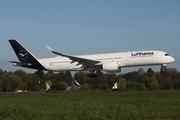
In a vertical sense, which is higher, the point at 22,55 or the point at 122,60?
the point at 22,55

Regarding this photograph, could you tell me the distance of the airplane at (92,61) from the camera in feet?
172

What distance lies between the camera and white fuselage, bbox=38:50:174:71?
52.3 m

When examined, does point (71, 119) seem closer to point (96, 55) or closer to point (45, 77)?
point (96, 55)

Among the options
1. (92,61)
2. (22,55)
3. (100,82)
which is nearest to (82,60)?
(92,61)

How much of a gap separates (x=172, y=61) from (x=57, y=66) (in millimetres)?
16662

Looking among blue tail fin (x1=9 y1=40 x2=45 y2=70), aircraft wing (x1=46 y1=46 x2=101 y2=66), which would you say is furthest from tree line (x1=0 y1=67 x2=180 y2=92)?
aircraft wing (x1=46 y1=46 x2=101 y2=66)

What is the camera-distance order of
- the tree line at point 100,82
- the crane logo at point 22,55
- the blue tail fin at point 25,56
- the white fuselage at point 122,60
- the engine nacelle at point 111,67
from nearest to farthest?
the white fuselage at point 122,60, the engine nacelle at point 111,67, the blue tail fin at point 25,56, the crane logo at point 22,55, the tree line at point 100,82

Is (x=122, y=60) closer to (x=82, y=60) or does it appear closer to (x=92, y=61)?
(x=92, y=61)

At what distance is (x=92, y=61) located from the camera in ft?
177

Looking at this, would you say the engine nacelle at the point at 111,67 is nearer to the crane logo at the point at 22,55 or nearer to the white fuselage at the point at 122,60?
the white fuselage at the point at 122,60

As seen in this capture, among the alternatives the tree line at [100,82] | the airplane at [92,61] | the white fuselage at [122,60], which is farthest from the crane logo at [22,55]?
the tree line at [100,82]

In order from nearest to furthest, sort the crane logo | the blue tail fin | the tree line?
the blue tail fin
the crane logo
the tree line

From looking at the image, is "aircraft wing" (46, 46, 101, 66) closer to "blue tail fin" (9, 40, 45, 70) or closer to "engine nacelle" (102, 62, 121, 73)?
"engine nacelle" (102, 62, 121, 73)

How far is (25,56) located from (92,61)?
464 inches
